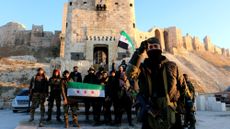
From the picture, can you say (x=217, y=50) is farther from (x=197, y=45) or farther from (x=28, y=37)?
(x=28, y=37)

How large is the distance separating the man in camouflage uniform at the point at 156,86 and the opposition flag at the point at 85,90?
13.8 feet

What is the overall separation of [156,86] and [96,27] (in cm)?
2039

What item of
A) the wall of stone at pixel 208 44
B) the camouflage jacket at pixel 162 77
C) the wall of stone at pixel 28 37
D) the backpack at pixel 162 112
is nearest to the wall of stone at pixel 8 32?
the wall of stone at pixel 28 37

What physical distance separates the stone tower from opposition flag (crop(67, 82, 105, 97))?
47.4ft

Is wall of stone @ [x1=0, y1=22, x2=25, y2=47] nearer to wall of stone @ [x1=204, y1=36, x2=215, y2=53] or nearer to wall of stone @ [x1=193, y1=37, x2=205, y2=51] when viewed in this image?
wall of stone @ [x1=193, y1=37, x2=205, y2=51]

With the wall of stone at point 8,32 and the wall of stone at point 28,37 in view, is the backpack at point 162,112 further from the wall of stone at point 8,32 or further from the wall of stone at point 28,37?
the wall of stone at point 8,32

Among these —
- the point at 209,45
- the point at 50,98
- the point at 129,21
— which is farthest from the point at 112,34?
the point at 209,45

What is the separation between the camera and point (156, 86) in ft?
8.54

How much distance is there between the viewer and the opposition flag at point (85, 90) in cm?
671

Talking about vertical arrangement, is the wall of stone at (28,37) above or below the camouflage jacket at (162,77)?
above

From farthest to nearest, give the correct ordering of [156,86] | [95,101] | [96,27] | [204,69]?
[204,69] < [96,27] < [95,101] < [156,86]

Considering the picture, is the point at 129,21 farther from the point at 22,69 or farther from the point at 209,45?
the point at 209,45

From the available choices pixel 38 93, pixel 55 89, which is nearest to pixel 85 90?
pixel 55 89

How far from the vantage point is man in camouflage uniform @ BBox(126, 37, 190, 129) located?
8.14 feet
